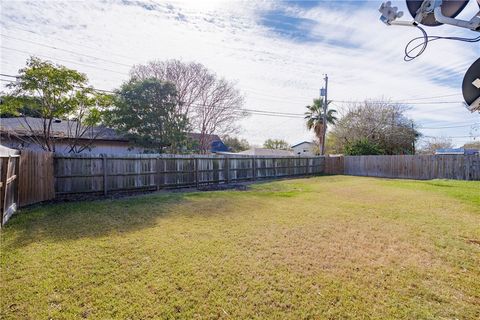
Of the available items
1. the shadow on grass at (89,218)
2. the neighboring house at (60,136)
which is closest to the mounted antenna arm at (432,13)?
the shadow on grass at (89,218)

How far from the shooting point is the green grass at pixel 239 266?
7.16 ft

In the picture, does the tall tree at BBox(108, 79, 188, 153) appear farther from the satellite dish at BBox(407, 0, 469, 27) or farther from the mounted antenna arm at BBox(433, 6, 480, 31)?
the mounted antenna arm at BBox(433, 6, 480, 31)

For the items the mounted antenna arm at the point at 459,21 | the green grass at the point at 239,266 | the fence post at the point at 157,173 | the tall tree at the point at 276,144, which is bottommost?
the green grass at the point at 239,266

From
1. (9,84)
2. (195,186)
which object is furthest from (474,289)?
(9,84)

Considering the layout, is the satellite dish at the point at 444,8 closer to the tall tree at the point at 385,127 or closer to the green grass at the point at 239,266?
the green grass at the point at 239,266

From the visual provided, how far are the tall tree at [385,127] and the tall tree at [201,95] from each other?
10600mm

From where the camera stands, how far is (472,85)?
2336 mm

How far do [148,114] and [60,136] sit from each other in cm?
481

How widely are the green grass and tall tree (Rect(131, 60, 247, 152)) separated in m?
13.2

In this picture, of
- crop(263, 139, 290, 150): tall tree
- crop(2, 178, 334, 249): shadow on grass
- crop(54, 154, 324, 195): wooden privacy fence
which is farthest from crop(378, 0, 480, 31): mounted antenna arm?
crop(263, 139, 290, 150): tall tree

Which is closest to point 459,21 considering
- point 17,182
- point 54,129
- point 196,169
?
point 17,182

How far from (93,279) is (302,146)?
40409 millimetres

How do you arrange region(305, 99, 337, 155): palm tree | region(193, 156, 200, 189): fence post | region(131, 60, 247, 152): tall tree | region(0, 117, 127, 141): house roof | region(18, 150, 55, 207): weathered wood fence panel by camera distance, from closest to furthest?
region(18, 150, 55, 207): weathered wood fence panel → region(193, 156, 200, 189): fence post → region(0, 117, 127, 141): house roof → region(131, 60, 247, 152): tall tree → region(305, 99, 337, 155): palm tree

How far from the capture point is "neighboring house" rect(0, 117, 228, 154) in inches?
508
